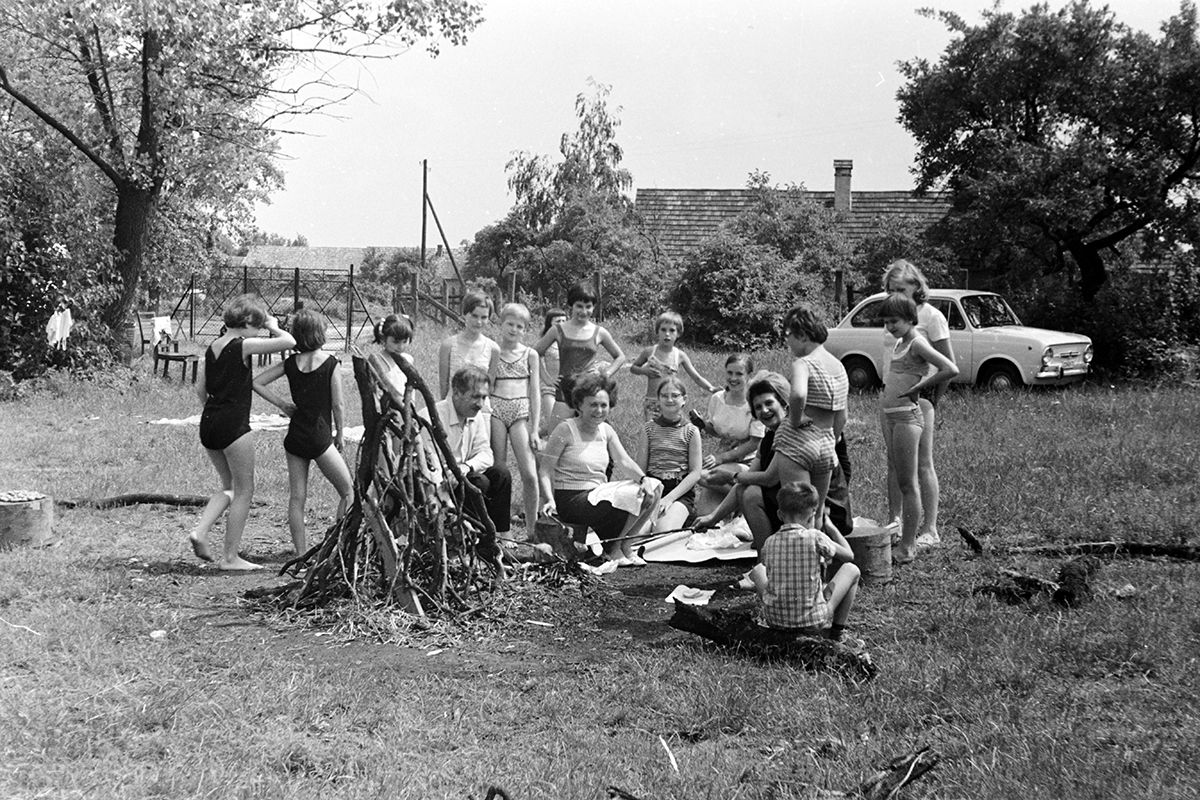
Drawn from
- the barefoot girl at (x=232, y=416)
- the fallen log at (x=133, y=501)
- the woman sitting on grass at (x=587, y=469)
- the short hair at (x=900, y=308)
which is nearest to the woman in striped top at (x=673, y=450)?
the woman sitting on grass at (x=587, y=469)

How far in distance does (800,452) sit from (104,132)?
16.7 meters

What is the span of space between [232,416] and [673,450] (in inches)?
116

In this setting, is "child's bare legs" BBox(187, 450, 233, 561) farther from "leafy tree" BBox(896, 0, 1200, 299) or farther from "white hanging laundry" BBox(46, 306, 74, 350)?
"leafy tree" BBox(896, 0, 1200, 299)

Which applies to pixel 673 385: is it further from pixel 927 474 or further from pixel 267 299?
pixel 267 299

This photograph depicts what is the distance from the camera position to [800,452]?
21.5 ft

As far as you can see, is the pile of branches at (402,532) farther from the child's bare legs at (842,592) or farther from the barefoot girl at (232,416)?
the child's bare legs at (842,592)

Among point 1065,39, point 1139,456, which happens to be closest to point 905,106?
point 1065,39

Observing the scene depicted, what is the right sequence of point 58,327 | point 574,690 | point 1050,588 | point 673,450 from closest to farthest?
point 574,690, point 1050,588, point 673,450, point 58,327

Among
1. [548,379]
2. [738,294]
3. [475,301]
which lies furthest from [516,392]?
[738,294]

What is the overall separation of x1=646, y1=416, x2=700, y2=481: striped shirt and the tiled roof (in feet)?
85.7

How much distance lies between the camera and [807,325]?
6629 mm

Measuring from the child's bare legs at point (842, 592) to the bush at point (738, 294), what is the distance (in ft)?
55.7

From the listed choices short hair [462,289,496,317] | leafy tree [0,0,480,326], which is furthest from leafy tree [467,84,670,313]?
short hair [462,289,496,317]

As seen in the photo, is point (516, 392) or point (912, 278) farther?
point (516, 392)
